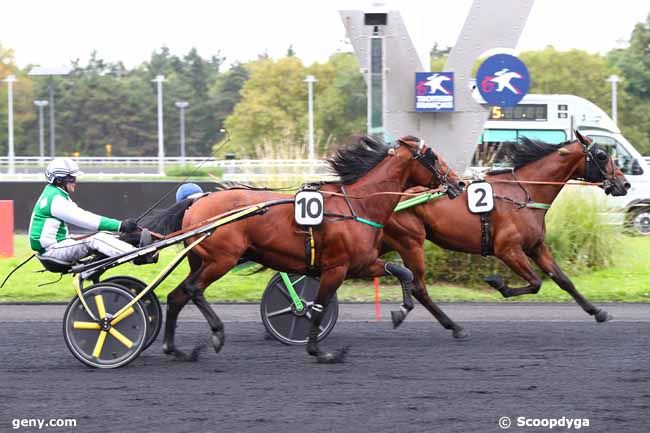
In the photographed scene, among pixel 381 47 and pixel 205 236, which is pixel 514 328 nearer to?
pixel 205 236

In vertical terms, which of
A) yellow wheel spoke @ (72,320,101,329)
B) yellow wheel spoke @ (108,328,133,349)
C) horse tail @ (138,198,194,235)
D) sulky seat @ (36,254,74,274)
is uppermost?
horse tail @ (138,198,194,235)

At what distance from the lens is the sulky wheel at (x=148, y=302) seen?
6.95 meters

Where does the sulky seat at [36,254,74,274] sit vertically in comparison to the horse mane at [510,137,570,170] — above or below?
below

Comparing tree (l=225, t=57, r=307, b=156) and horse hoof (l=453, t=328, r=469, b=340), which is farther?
tree (l=225, t=57, r=307, b=156)

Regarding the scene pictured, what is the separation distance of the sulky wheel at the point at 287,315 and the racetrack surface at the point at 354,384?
0.46ft

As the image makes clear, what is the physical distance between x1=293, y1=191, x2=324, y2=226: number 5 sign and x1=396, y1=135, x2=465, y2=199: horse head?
0.83 m

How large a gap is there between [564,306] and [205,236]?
4.83 meters

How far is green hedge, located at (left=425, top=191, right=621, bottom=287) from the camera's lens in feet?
37.5

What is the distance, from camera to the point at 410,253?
8.70m

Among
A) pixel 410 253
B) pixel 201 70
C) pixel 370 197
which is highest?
pixel 201 70

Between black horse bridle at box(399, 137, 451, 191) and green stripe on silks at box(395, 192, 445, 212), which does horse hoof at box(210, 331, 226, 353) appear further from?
green stripe on silks at box(395, 192, 445, 212)

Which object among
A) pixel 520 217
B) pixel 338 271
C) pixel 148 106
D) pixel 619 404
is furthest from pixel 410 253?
pixel 148 106

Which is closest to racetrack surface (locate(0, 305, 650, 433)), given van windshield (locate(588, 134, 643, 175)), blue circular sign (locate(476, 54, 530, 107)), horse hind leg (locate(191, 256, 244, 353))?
horse hind leg (locate(191, 256, 244, 353))

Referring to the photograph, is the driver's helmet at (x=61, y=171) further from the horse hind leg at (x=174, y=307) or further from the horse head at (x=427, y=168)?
the horse head at (x=427, y=168)
